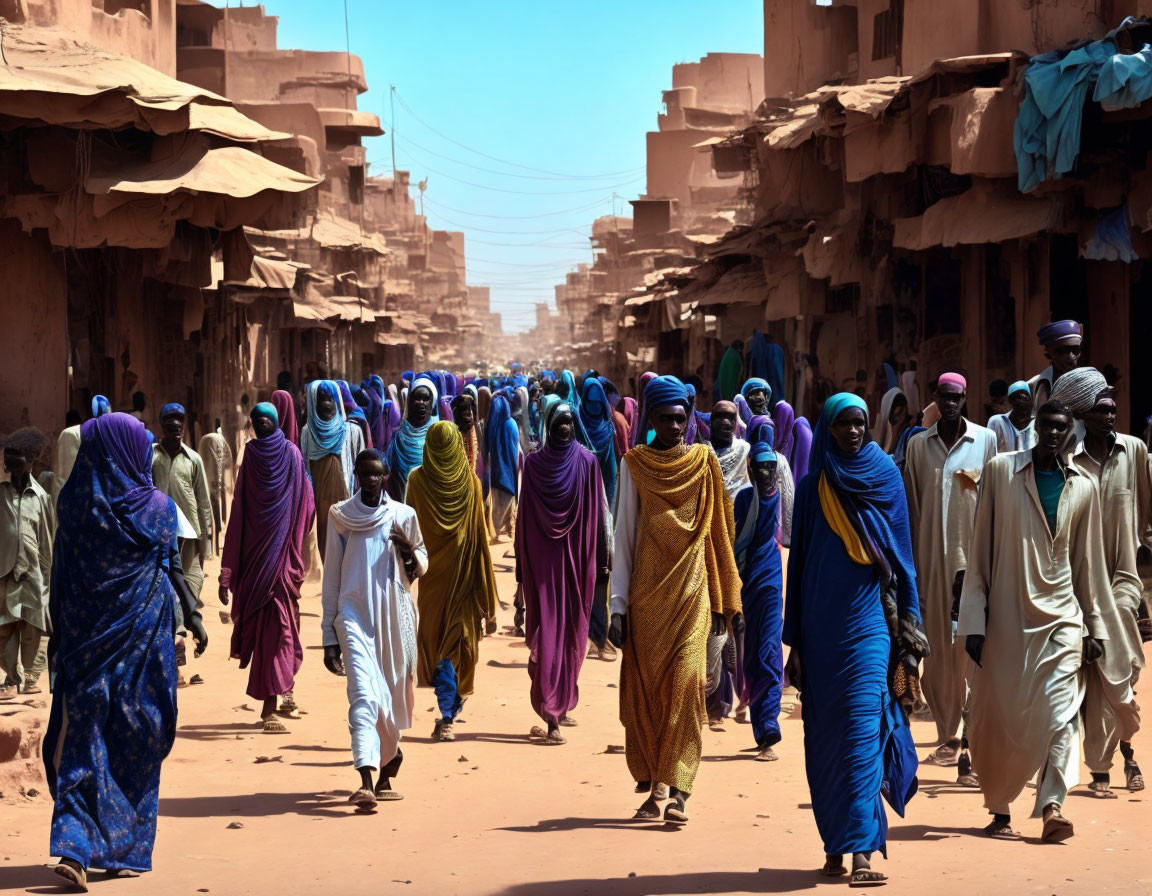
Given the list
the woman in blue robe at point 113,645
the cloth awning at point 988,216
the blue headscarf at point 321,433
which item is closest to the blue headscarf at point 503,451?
the blue headscarf at point 321,433

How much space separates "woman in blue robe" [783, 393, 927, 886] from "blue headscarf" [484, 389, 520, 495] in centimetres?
1061

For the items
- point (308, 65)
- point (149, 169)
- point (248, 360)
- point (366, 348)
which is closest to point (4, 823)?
point (149, 169)

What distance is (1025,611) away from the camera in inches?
263

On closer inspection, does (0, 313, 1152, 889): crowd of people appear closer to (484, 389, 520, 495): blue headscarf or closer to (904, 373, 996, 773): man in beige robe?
(904, 373, 996, 773): man in beige robe

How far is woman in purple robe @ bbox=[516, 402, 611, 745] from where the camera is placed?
9508mm

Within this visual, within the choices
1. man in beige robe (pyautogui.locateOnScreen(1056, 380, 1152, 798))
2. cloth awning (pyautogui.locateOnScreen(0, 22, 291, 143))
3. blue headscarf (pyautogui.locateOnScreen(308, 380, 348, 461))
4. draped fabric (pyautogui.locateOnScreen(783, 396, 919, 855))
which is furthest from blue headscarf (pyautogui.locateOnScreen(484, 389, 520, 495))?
draped fabric (pyautogui.locateOnScreen(783, 396, 919, 855))

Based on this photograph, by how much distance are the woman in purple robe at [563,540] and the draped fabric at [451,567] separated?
28 cm

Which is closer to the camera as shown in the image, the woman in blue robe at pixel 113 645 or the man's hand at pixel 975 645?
the woman in blue robe at pixel 113 645

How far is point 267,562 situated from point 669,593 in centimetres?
352

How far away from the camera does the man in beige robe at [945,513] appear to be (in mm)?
8094

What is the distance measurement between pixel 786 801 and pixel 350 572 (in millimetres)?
2336

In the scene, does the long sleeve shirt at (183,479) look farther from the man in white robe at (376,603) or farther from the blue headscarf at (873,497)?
the blue headscarf at (873,497)

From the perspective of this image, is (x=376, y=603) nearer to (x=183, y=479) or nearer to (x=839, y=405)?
(x=839, y=405)

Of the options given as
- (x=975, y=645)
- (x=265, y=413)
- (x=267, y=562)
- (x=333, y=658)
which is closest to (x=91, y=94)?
(x=265, y=413)
